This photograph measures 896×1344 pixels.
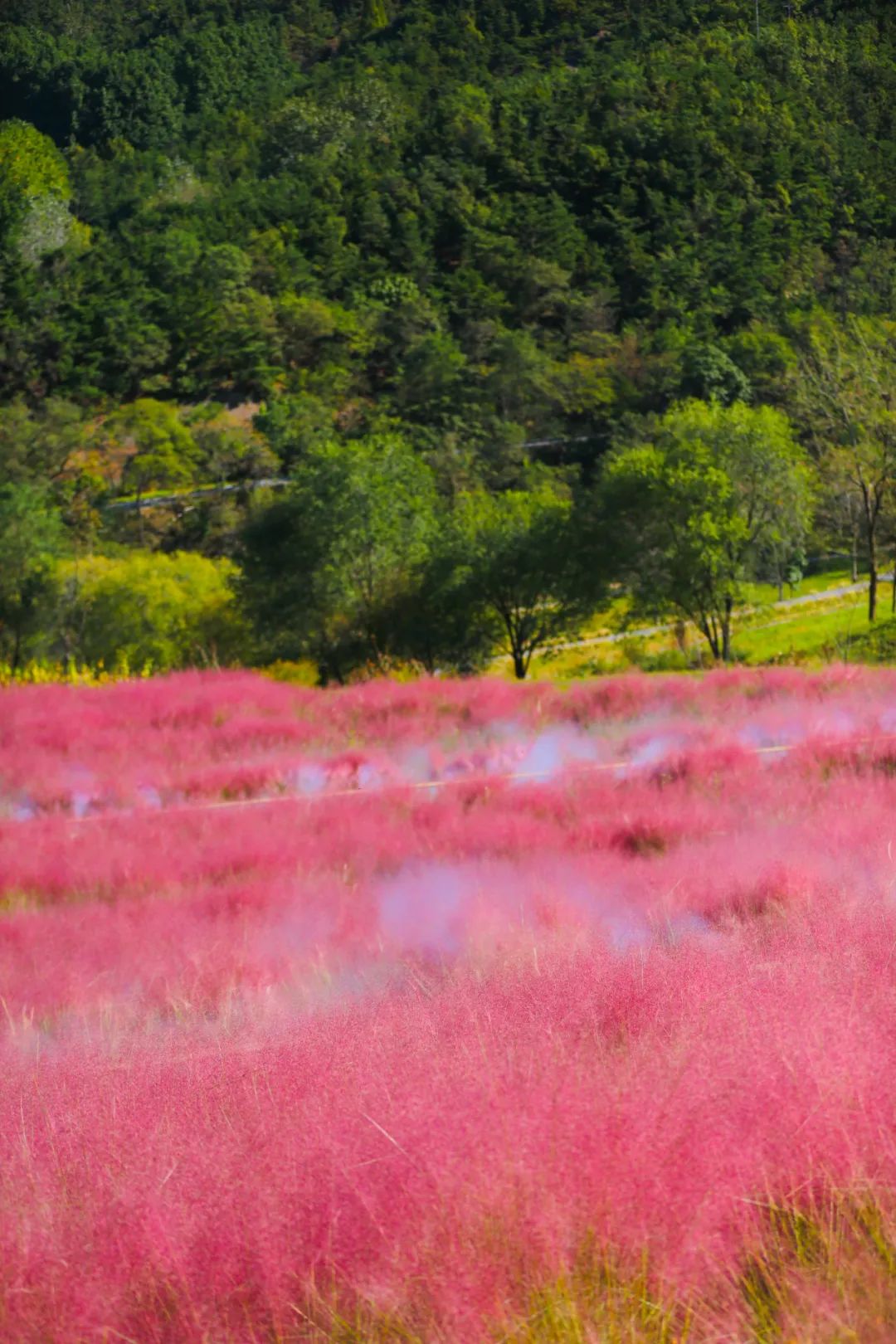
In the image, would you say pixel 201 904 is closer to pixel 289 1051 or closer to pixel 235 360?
pixel 289 1051

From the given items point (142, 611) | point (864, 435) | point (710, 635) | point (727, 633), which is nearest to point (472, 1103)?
point (727, 633)

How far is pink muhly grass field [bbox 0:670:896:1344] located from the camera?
193 cm

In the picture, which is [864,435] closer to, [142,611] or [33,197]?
[142,611]

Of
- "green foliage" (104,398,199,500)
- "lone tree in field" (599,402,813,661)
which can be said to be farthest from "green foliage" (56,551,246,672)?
"green foliage" (104,398,199,500)

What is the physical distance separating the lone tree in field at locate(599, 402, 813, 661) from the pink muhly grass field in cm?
2867

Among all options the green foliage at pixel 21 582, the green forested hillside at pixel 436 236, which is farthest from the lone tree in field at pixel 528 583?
the green forested hillside at pixel 436 236

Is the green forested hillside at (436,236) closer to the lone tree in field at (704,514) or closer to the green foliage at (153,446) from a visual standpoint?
the green foliage at (153,446)

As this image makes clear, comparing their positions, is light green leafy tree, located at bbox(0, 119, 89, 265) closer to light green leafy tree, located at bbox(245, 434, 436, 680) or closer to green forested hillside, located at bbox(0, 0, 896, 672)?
green forested hillside, located at bbox(0, 0, 896, 672)

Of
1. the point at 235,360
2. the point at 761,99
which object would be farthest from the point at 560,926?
the point at 761,99

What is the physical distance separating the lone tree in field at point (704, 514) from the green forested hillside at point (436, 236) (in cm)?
3121

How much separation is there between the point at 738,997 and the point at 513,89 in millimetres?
155204

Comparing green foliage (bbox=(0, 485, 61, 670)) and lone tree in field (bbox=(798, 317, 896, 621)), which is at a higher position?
lone tree in field (bbox=(798, 317, 896, 621))

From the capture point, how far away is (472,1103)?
6.89 feet

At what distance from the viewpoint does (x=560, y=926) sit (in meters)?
4.24
